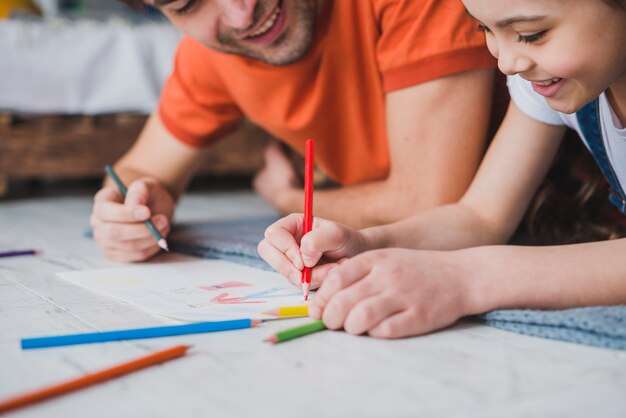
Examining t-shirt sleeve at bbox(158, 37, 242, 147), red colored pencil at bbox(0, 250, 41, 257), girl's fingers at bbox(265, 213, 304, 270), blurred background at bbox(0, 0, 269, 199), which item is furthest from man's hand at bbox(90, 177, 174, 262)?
blurred background at bbox(0, 0, 269, 199)

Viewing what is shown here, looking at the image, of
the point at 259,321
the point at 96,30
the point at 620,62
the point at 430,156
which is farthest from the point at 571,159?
the point at 96,30

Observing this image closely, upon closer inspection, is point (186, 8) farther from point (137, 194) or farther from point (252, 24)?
point (137, 194)

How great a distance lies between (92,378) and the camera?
2.18 ft

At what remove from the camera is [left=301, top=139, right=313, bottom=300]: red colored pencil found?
2.81ft

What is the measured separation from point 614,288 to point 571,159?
21.6 inches

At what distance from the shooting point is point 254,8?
1278mm

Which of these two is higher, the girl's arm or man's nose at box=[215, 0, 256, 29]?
man's nose at box=[215, 0, 256, 29]

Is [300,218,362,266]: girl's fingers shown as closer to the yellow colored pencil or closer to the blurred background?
the yellow colored pencil

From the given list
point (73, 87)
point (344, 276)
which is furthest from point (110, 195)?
point (73, 87)

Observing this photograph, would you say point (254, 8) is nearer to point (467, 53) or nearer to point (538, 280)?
point (467, 53)

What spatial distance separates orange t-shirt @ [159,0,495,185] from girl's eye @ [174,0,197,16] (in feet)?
0.50


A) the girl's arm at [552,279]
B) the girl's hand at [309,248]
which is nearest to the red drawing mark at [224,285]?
the girl's hand at [309,248]

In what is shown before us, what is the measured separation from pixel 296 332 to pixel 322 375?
11 centimetres

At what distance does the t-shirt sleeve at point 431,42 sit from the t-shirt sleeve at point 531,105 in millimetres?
127
